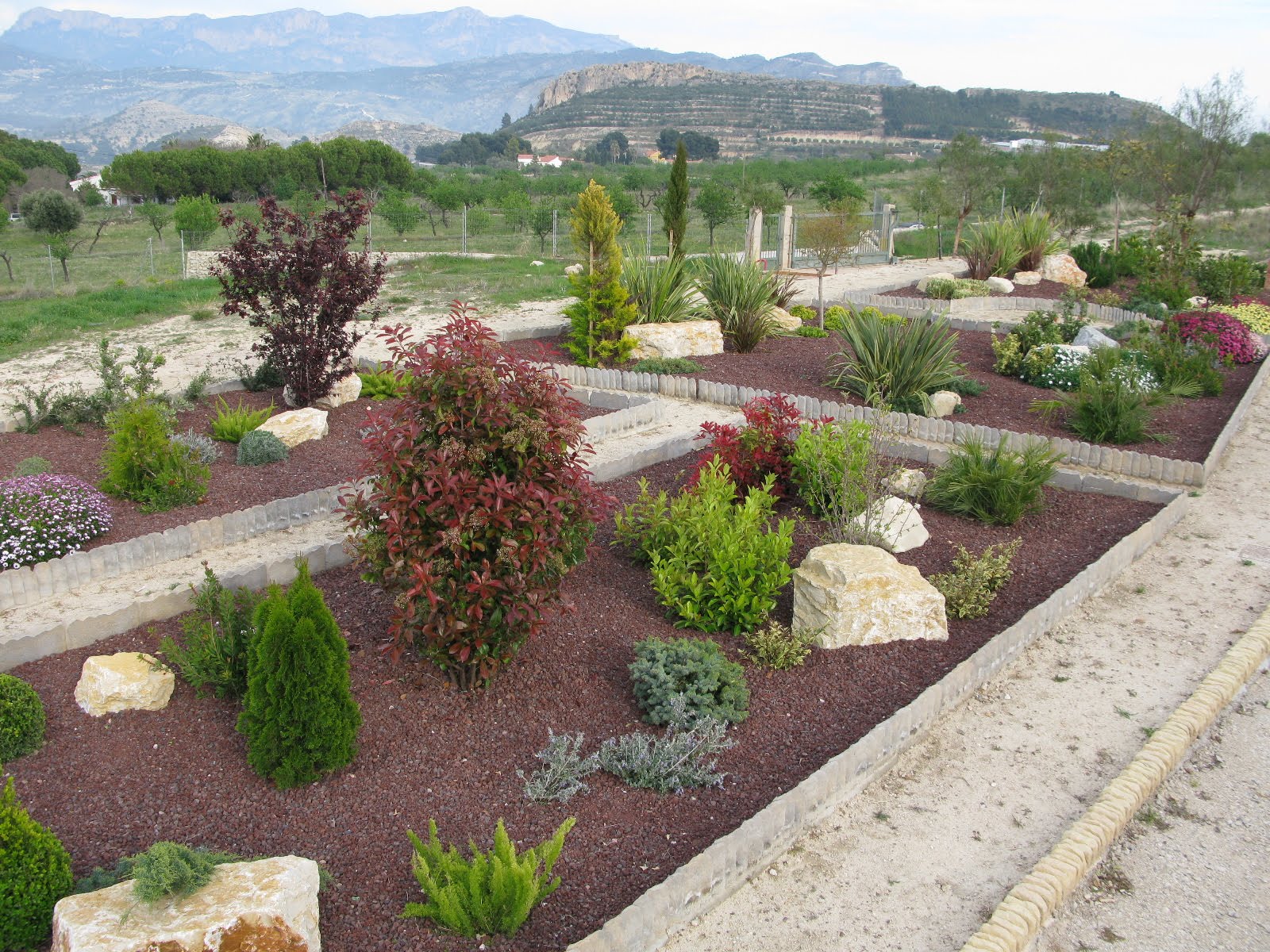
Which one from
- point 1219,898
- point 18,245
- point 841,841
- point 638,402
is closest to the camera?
point 1219,898

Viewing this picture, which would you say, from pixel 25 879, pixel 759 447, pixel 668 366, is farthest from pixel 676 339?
pixel 25 879

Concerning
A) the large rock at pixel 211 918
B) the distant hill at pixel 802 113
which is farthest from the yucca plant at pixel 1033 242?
the distant hill at pixel 802 113

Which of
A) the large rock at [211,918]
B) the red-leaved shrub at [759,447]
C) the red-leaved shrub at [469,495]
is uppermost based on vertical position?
the red-leaved shrub at [469,495]

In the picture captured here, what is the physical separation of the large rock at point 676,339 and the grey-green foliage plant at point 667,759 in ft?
25.7

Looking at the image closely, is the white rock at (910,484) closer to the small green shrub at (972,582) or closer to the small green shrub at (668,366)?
the small green shrub at (972,582)

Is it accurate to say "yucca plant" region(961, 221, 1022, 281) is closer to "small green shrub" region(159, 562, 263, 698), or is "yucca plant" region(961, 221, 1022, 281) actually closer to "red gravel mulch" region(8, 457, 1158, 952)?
"red gravel mulch" region(8, 457, 1158, 952)

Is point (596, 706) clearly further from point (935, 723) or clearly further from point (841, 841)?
point (935, 723)

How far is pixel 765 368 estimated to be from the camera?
11742 millimetres

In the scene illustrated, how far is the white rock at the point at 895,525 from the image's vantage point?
6.59 m

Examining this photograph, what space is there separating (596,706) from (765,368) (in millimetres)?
7422

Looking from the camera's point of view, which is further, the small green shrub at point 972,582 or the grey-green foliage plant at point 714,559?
the small green shrub at point 972,582

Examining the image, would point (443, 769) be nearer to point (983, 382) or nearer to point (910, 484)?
point (910, 484)

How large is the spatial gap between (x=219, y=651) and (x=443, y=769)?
130 cm

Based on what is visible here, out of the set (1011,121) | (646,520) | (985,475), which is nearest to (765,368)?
(985,475)
